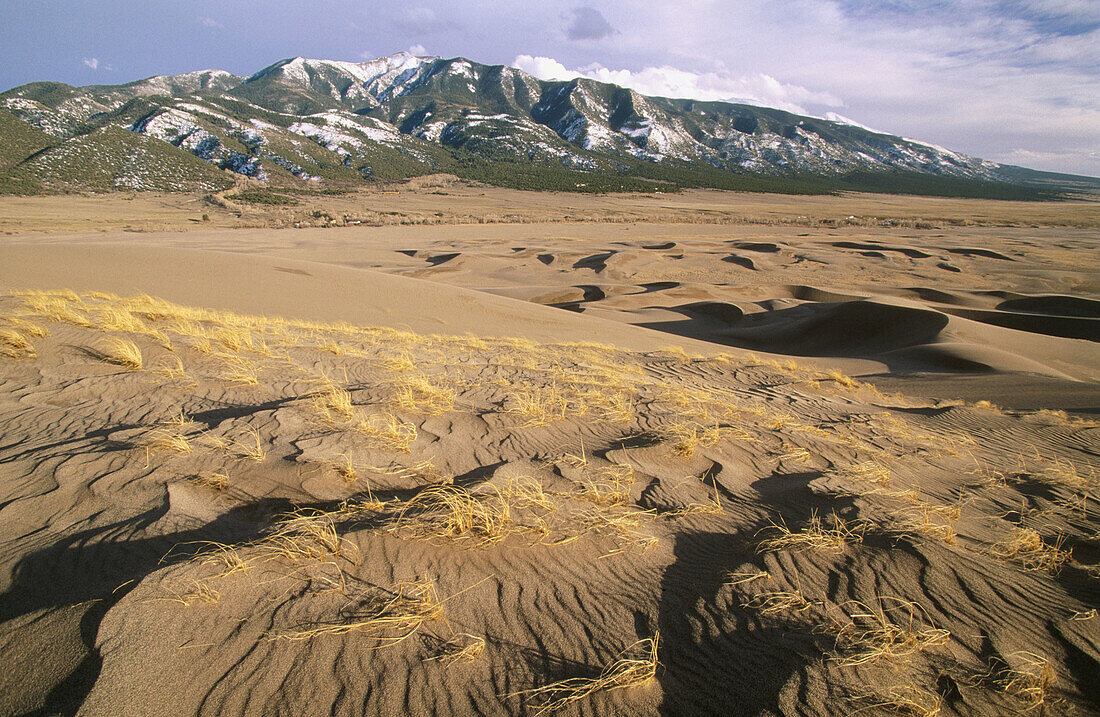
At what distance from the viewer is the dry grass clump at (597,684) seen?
1830mm

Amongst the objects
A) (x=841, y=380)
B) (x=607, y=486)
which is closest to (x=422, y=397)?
(x=607, y=486)

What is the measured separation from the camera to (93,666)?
5.86 feet

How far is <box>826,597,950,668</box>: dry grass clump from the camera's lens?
2021 mm

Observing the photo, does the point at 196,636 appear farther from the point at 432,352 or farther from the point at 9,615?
the point at 432,352

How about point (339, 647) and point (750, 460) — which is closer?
point (339, 647)

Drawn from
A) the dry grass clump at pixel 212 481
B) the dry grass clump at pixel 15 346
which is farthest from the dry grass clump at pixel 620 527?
the dry grass clump at pixel 15 346

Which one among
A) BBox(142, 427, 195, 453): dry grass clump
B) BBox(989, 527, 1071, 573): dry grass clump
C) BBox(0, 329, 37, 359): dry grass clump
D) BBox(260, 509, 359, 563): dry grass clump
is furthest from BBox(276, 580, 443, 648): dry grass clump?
BBox(0, 329, 37, 359): dry grass clump

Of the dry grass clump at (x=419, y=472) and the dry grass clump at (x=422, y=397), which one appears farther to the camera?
the dry grass clump at (x=422, y=397)

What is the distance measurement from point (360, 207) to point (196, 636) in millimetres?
62276

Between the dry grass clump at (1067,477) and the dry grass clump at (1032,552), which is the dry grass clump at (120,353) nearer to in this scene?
the dry grass clump at (1032,552)

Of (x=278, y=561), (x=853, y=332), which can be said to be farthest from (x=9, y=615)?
(x=853, y=332)

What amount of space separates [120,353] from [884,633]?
23.4ft

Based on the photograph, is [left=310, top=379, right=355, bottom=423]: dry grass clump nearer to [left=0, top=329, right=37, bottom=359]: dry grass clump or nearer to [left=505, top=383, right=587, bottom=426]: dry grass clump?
[left=505, top=383, right=587, bottom=426]: dry grass clump

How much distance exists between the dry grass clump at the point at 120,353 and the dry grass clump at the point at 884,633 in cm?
654
